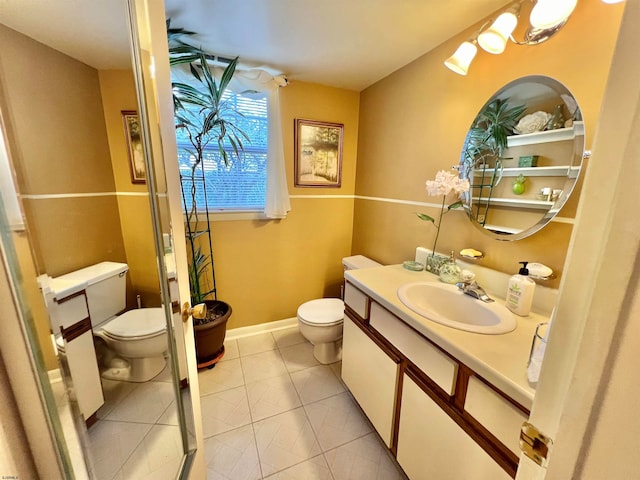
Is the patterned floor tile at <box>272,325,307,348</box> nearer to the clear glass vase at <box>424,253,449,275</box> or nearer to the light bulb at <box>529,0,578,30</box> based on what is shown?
the clear glass vase at <box>424,253,449,275</box>

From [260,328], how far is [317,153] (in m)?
1.67

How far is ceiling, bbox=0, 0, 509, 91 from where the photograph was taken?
654 mm

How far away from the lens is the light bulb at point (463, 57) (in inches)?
47.2

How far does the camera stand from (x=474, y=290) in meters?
1.23

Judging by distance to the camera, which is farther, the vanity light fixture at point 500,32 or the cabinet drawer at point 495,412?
the vanity light fixture at point 500,32

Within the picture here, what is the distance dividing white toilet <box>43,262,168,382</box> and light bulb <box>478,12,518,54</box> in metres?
1.67

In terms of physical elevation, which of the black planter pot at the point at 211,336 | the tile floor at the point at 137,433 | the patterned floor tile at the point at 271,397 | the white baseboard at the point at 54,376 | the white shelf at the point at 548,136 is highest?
the white shelf at the point at 548,136

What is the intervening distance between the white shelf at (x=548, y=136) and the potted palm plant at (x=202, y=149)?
1584 mm

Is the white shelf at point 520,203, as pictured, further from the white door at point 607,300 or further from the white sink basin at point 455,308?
the white door at point 607,300

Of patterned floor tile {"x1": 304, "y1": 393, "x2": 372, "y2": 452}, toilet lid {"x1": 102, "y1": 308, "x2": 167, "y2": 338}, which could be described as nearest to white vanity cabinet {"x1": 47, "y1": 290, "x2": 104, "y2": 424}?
toilet lid {"x1": 102, "y1": 308, "x2": 167, "y2": 338}

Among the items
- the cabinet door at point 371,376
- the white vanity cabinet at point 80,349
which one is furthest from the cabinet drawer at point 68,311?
the cabinet door at point 371,376

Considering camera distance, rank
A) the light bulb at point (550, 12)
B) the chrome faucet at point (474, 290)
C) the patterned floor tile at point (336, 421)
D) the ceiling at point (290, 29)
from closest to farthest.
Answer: the ceiling at point (290, 29) → the light bulb at point (550, 12) → the chrome faucet at point (474, 290) → the patterned floor tile at point (336, 421)

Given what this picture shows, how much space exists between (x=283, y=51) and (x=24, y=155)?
1.60 metres

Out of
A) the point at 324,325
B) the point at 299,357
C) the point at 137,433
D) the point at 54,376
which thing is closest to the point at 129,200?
the point at 54,376
